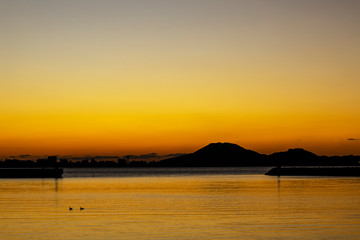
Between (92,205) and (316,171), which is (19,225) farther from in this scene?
(316,171)

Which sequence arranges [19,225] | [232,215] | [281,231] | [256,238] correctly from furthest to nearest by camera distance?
[232,215] → [19,225] → [281,231] → [256,238]

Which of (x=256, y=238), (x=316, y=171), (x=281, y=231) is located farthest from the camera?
(x=316, y=171)

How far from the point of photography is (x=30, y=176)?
169 meters

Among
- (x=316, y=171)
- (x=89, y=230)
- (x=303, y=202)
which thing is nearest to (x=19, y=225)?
(x=89, y=230)

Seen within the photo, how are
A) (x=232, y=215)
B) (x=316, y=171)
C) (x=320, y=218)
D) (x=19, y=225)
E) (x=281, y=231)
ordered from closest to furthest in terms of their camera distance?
(x=281, y=231) → (x=19, y=225) → (x=320, y=218) → (x=232, y=215) → (x=316, y=171)

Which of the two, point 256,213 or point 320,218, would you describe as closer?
point 320,218

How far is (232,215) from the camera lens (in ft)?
140

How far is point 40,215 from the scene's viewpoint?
142 feet

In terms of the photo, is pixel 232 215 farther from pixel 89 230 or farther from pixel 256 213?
pixel 89 230

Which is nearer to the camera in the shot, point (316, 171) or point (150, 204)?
point (150, 204)

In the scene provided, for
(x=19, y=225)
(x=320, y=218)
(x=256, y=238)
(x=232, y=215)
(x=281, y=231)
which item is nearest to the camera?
(x=256, y=238)

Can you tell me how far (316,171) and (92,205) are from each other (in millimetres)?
119365

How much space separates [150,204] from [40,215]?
1333 centimetres

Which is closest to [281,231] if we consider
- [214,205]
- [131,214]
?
[131,214]
